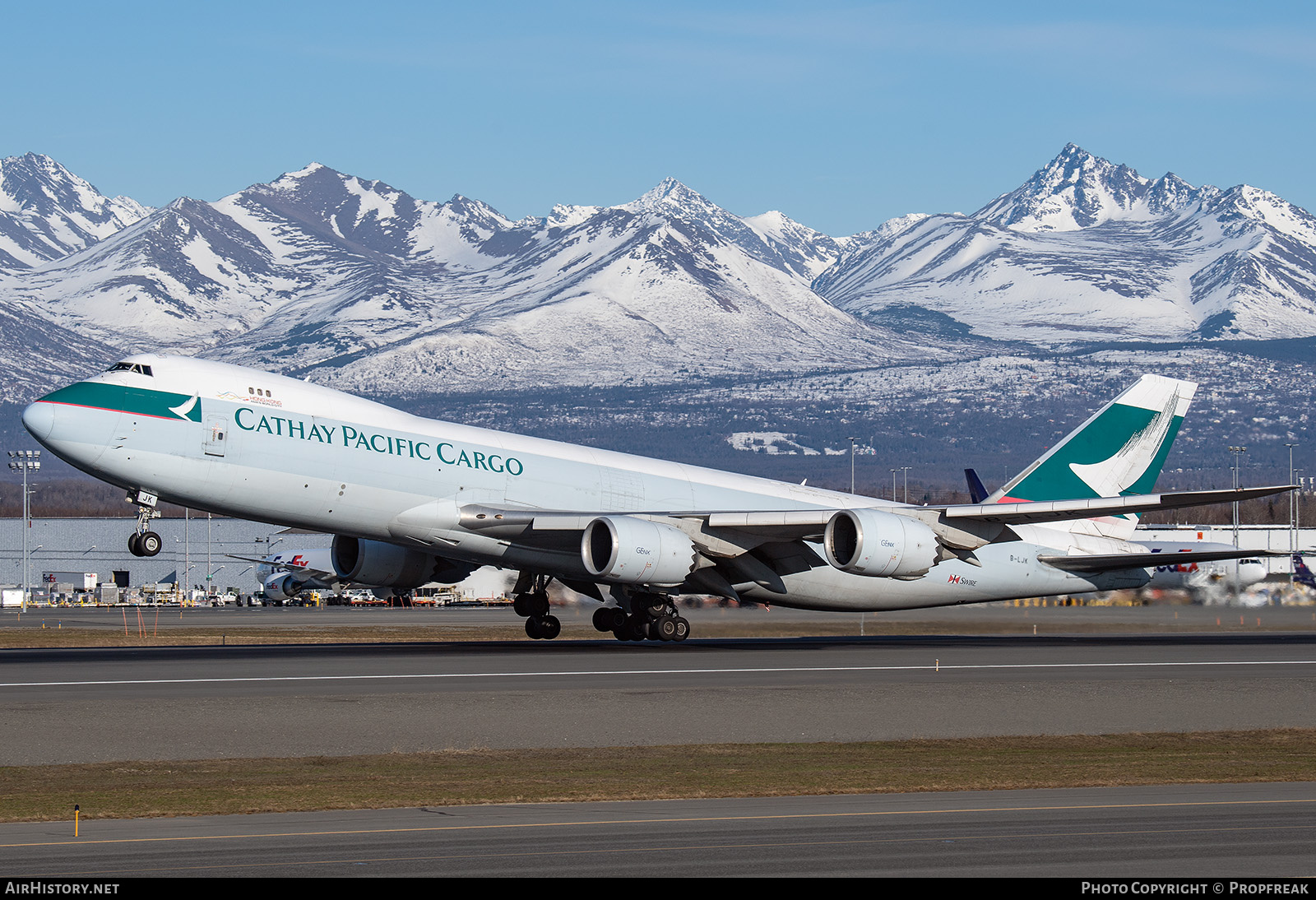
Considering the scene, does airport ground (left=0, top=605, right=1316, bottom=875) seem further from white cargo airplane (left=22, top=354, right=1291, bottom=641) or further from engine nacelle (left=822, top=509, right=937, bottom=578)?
engine nacelle (left=822, top=509, right=937, bottom=578)

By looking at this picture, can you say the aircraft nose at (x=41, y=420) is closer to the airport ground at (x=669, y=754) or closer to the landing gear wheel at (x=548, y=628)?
the airport ground at (x=669, y=754)

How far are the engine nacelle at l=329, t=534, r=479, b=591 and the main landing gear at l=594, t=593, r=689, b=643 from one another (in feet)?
15.4

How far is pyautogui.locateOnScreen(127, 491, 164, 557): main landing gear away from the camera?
35125mm

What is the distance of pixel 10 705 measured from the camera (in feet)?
90.2

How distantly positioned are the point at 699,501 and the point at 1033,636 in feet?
39.6

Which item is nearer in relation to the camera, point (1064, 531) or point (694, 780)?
point (694, 780)

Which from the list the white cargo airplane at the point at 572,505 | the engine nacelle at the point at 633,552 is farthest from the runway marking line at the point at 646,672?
the engine nacelle at the point at 633,552

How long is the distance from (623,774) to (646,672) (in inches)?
508

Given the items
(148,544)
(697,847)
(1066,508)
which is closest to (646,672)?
(148,544)

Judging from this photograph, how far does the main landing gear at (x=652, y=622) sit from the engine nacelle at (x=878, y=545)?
4.85m

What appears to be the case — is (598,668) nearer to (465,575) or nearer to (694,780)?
(465,575)

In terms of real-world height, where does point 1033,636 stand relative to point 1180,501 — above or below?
below

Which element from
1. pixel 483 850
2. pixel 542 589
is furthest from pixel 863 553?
pixel 483 850

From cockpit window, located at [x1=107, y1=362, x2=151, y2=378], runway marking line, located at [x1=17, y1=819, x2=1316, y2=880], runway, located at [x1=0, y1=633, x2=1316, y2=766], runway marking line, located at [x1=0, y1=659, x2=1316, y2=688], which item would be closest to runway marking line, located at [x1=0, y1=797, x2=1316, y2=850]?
runway marking line, located at [x1=17, y1=819, x2=1316, y2=880]
